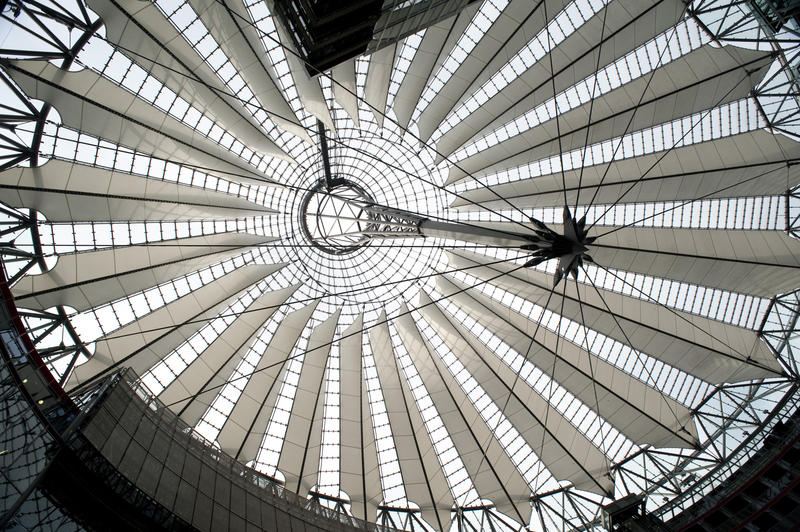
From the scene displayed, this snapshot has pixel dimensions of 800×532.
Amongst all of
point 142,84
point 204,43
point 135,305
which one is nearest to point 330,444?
point 135,305

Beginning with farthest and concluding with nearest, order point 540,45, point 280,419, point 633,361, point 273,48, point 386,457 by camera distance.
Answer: point 386,457 → point 280,419 → point 633,361 → point 273,48 → point 540,45

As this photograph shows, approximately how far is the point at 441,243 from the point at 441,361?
7342mm

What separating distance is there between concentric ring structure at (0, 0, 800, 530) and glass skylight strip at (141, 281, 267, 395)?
0.12 metres

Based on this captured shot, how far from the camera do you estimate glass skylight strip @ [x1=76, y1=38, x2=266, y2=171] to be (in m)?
16.4

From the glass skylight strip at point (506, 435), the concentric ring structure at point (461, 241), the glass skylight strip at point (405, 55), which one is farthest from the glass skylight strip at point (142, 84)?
the glass skylight strip at point (506, 435)

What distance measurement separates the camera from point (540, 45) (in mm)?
19953

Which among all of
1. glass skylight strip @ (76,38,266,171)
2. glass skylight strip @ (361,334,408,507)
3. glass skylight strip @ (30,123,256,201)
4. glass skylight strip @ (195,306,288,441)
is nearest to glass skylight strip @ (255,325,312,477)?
glass skylight strip @ (195,306,288,441)

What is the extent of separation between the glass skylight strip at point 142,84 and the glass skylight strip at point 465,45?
9.34 metres

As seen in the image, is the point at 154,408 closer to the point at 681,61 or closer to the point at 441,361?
the point at 441,361

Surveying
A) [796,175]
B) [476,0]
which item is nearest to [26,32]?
[476,0]

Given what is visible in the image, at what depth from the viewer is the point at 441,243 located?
95.5 ft

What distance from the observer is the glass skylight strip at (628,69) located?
19.1 meters

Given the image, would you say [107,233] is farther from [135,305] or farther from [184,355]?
[184,355]

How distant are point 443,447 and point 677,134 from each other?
690 inches
